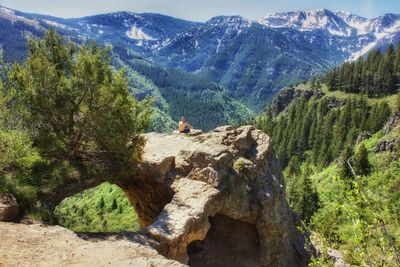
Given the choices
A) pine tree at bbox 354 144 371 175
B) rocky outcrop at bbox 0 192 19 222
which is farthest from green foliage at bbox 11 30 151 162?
pine tree at bbox 354 144 371 175

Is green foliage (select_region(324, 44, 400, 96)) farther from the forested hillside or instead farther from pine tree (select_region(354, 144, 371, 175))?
pine tree (select_region(354, 144, 371, 175))

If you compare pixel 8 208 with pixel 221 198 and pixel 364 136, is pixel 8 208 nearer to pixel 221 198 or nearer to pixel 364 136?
pixel 221 198

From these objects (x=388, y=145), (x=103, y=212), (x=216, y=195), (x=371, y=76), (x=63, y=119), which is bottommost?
(x=103, y=212)

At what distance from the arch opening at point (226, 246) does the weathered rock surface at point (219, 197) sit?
0.09 meters

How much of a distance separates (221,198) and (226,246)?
26.2 feet

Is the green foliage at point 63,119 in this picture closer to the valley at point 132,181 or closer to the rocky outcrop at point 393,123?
the valley at point 132,181

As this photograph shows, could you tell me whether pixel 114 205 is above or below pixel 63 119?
below

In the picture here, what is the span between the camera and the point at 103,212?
94688 mm

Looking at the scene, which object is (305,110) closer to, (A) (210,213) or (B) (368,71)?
(B) (368,71)

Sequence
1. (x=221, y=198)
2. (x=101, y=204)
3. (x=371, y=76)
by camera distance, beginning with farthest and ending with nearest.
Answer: (x=371, y=76) → (x=101, y=204) → (x=221, y=198)

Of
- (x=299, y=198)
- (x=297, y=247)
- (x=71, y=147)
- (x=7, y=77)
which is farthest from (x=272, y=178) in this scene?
(x=299, y=198)

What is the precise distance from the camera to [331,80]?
181m

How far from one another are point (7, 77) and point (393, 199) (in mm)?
54129

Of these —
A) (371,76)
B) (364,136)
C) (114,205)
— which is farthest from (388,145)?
(371,76)
